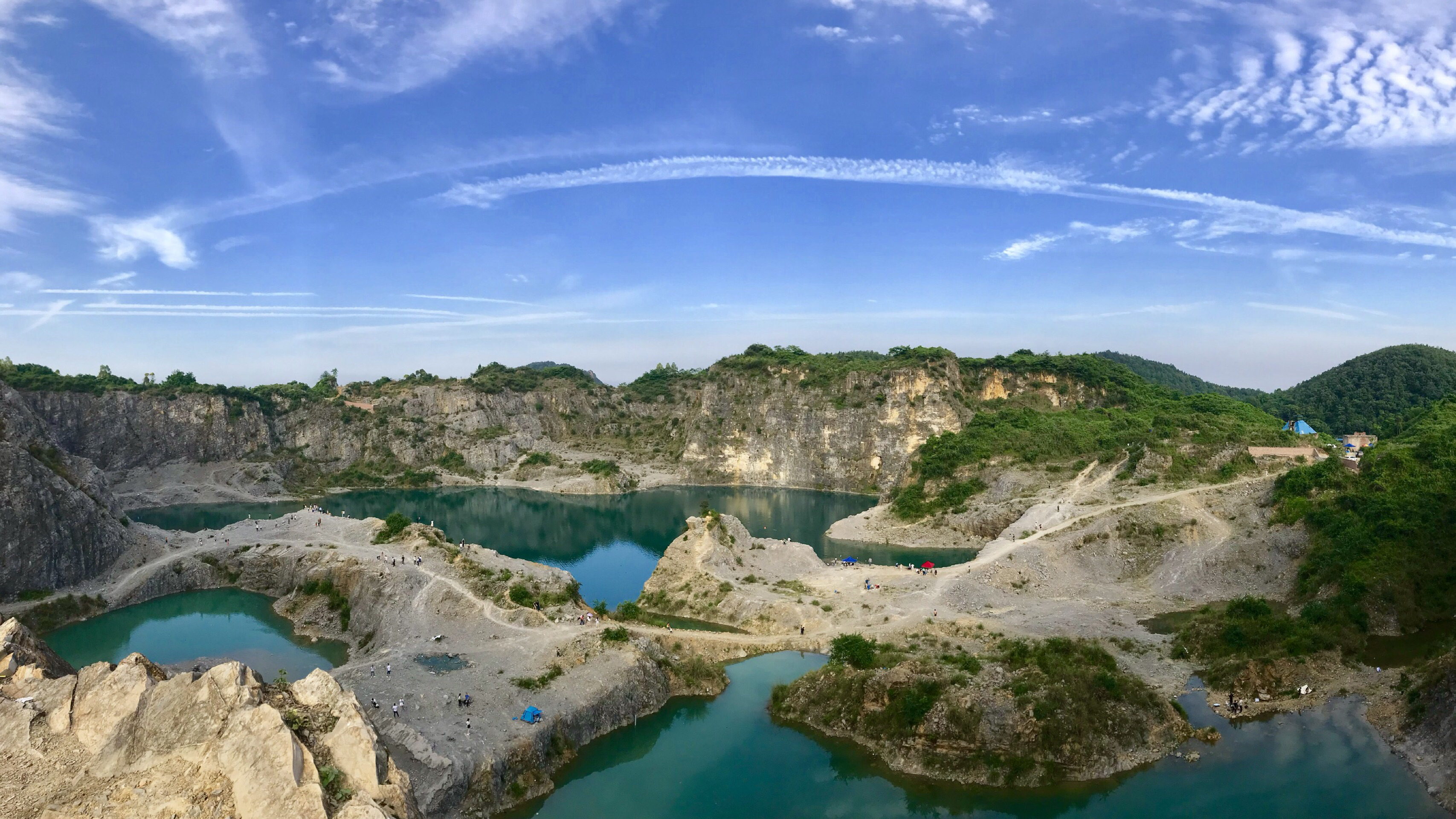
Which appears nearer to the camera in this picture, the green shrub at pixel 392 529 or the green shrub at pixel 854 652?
the green shrub at pixel 854 652

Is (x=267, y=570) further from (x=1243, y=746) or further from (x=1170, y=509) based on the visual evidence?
(x=1170, y=509)

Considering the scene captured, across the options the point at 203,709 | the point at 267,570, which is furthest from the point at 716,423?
the point at 203,709

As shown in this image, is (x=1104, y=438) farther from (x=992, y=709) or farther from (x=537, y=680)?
(x=537, y=680)

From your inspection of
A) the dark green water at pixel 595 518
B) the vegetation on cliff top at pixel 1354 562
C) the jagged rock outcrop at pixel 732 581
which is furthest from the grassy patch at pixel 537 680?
the vegetation on cliff top at pixel 1354 562

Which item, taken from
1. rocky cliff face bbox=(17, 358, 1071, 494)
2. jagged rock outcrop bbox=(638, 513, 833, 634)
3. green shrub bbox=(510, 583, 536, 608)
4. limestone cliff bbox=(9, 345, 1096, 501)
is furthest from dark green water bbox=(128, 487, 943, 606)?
green shrub bbox=(510, 583, 536, 608)

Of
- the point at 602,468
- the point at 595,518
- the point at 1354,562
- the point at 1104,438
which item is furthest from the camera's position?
the point at 602,468

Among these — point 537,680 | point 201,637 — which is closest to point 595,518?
point 201,637

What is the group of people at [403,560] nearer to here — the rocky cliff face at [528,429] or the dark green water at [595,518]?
the dark green water at [595,518]
